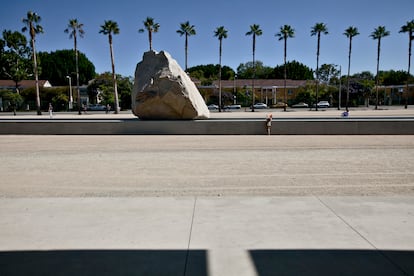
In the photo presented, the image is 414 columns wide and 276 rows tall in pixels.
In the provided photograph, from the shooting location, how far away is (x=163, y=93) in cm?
1817

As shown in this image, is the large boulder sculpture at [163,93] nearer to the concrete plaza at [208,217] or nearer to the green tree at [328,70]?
the concrete plaza at [208,217]

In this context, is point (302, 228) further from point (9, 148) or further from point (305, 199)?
point (9, 148)

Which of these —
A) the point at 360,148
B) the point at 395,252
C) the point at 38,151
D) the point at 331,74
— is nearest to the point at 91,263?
the point at 395,252

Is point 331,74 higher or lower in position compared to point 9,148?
higher

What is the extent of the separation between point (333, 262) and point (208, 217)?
189 cm

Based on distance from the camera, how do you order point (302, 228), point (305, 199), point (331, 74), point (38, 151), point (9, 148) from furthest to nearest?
point (331, 74) → point (9, 148) → point (38, 151) → point (305, 199) → point (302, 228)

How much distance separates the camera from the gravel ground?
256 inches

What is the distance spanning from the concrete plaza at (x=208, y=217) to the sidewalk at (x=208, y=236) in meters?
0.01

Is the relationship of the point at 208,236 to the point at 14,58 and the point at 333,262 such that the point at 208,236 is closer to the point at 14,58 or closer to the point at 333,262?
the point at 333,262

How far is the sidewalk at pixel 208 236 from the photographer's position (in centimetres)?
335

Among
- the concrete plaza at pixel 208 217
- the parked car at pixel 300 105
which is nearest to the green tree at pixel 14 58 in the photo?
the parked car at pixel 300 105

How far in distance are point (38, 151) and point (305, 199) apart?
1043 centimetres

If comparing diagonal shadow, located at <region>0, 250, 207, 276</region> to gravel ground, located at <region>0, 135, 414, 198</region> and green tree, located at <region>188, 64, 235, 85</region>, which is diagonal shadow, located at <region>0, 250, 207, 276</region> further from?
green tree, located at <region>188, 64, 235, 85</region>

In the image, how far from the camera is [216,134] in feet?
59.1
